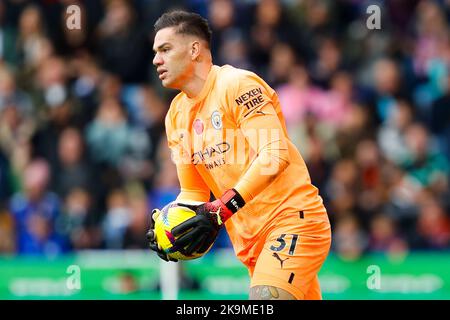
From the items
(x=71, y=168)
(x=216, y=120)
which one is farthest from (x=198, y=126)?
(x=71, y=168)

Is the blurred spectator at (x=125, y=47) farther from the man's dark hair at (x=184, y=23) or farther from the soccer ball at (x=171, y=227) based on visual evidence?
the soccer ball at (x=171, y=227)

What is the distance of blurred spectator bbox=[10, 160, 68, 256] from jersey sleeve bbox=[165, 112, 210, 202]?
224 inches

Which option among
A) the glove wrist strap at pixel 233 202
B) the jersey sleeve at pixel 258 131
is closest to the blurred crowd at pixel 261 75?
the jersey sleeve at pixel 258 131

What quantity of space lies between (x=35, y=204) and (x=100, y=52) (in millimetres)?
2573

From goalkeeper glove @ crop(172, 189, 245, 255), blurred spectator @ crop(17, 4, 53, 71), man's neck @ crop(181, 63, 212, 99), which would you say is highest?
blurred spectator @ crop(17, 4, 53, 71)

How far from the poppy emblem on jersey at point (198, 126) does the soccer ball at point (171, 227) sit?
562mm

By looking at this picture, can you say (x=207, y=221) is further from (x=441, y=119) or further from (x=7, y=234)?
(x=441, y=119)

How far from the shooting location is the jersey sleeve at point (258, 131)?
289 inches

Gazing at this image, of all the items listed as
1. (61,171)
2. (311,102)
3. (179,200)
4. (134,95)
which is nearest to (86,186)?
(61,171)

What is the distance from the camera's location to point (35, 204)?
13.7 m

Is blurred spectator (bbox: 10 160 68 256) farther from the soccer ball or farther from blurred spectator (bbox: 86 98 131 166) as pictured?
the soccer ball

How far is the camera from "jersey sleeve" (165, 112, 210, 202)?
7.98m

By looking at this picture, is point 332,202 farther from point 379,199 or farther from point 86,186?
point 86,186

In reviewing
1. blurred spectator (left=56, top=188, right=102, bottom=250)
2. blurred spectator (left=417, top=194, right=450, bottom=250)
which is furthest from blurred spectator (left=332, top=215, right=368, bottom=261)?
blurred spectator (left=56, top=188, right=102, bottom=250)
